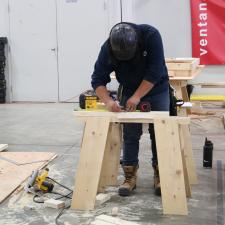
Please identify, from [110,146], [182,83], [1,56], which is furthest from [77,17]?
[110,146]

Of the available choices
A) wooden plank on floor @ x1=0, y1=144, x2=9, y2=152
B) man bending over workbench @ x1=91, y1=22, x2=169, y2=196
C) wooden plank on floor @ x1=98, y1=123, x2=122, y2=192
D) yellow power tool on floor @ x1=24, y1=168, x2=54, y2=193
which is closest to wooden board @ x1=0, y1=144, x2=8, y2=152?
wooden plank on floor @ x1=0, y1=144, x2=9, y2=152

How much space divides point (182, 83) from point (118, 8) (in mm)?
3893

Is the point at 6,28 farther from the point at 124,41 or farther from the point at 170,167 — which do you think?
the point at 170,167

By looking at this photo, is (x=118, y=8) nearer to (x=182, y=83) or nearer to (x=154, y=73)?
(x=182, y=83)

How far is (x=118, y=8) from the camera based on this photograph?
25.2 ft

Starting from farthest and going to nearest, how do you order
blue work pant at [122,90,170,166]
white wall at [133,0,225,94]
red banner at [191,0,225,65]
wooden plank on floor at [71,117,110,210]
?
white wall at [133,0,225,94], red banner at [191,0,225,65], blue work pant at [122,90,170,166], wooden plank on floor at [71,117,110,210]

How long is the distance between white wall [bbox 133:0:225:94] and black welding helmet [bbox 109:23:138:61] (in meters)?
4.79

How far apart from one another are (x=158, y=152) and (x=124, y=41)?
721 millimetres

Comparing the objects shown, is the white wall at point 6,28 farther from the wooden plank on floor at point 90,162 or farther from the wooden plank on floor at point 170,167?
the wooden plank on floor at point 170,167

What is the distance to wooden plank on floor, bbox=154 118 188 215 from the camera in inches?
108

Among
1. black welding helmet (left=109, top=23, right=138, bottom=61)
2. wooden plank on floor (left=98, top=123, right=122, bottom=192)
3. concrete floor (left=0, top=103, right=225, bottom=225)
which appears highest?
black welding helmet (left=109, top=23, right=138, bottom=61)

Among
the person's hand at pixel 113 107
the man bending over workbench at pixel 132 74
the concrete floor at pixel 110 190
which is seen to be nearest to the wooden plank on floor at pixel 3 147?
the concrete floor at pixel 110 190

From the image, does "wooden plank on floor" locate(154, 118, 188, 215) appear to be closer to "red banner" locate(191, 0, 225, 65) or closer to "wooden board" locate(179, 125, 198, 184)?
"wooden board" locate(179, 125, 198, 184)

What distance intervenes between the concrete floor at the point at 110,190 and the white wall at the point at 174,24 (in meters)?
1.64
